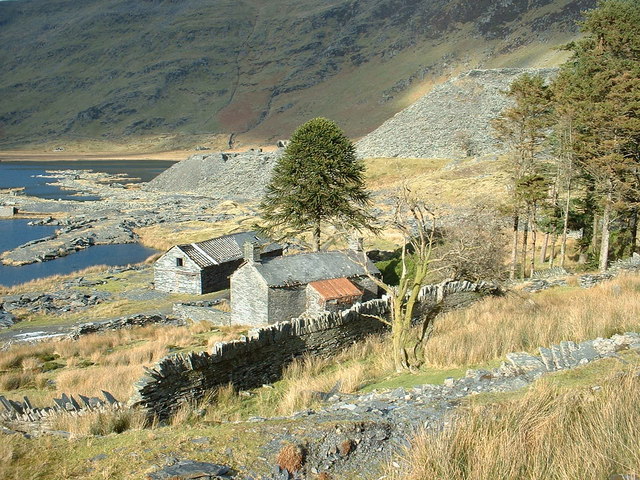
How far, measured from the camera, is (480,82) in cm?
10912

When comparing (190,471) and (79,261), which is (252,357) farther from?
(79,261)

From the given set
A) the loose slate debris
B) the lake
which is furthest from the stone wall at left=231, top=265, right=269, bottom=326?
the lake

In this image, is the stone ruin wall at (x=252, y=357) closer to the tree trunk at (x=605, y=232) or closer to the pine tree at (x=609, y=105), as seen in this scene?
the tree trunk at (x=605, y=232)

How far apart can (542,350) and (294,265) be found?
2376 centimetres

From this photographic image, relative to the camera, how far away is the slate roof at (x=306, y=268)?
32.9 meters

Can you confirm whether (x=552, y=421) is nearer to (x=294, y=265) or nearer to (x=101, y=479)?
(x=101, y=479)

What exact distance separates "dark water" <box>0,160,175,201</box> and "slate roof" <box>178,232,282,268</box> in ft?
245

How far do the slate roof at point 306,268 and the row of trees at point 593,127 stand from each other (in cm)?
1027

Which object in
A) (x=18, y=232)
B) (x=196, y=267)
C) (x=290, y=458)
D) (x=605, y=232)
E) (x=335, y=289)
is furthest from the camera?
(x=18, y=232)

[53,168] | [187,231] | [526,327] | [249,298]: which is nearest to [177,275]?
[249,298]

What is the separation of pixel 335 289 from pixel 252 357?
1824cm

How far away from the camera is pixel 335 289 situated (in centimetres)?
3253

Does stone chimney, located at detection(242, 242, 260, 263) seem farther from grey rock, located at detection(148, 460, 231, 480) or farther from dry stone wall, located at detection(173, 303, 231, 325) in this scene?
grey rock, located at detection(148, 460, 231, 480)

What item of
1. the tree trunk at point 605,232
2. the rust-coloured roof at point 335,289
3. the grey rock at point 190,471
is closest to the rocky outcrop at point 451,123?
the tree trunk at point 605,232
